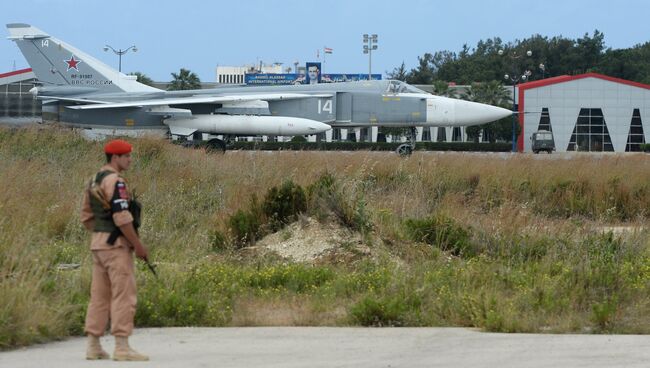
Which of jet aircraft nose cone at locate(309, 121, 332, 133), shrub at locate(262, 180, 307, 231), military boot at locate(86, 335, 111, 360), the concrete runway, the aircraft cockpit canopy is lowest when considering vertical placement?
the concrete runway

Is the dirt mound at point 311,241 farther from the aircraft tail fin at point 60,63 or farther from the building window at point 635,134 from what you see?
the building window at point 635,134

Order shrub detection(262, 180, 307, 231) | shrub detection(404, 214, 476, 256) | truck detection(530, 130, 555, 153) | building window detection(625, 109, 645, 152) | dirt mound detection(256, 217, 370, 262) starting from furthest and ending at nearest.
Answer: building window detection(625, 109, 645, 152) → truck detection(530, 130, 555, 153) → shrub detection(262, 180, 307, 231) → shrub detection(404, 214, 476, 256) → dirt mound detection(256, 217, 370, 262)

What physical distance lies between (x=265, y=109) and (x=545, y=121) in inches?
1342

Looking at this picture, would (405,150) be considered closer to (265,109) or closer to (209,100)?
(265,109)

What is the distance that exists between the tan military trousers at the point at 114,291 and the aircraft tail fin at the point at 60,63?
2839 centimetres

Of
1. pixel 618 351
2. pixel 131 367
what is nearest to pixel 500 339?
pixel 618 351

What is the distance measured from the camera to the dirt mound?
36.5 feet

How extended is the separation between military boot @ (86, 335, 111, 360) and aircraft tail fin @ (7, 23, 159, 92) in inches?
1119

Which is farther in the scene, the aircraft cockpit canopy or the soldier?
the aircraft cockpit canopy

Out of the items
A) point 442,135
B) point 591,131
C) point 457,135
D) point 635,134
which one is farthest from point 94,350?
point 457,135

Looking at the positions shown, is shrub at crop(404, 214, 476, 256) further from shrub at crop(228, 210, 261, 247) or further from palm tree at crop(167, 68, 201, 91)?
palm tree at crop(167, 68, 201, 91)

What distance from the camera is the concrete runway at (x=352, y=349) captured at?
21.2 feet

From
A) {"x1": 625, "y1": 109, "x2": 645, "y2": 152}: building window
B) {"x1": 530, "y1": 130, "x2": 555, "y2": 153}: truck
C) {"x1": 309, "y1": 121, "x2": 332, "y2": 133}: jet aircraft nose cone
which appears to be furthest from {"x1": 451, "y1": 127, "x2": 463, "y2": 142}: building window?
{"x1": 309, "y1": 121, "x2": 332, "y2": 133}: jet aircraft nose cone

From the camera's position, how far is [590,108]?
59.4 meters
